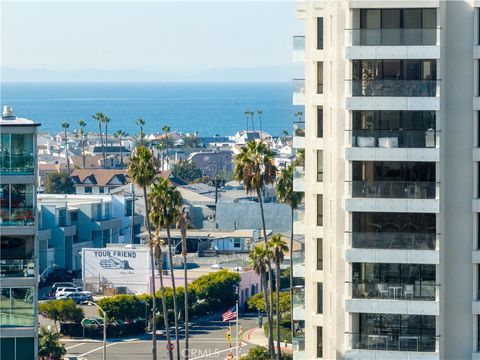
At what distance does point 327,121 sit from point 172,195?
46236 millimetres

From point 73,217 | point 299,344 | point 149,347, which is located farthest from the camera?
point 73,217

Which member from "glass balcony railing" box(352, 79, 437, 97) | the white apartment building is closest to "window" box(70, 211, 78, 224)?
the white apartment building

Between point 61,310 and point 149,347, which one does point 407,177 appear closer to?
point 149,347

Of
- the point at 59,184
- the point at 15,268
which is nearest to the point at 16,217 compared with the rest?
the point at 15,268

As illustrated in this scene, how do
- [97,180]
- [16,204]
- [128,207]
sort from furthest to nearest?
1. [97,180]
2. [128,207]
3. [16,204]

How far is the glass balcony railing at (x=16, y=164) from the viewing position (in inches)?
1339

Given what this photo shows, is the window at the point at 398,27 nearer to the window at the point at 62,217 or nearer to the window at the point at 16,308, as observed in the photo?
the window at the point at 16,308

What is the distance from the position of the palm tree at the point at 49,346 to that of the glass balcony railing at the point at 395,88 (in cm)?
5373

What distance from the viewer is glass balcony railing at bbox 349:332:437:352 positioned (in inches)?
1188

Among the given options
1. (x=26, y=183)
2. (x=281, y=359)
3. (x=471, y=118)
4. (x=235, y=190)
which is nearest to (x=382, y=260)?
(x=471, y=118)

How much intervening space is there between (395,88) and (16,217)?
347 inches

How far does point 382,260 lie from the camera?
3047 centimetres

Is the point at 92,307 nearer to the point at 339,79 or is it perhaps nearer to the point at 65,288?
the point at 65,288

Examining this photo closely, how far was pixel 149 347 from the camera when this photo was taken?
306ft
